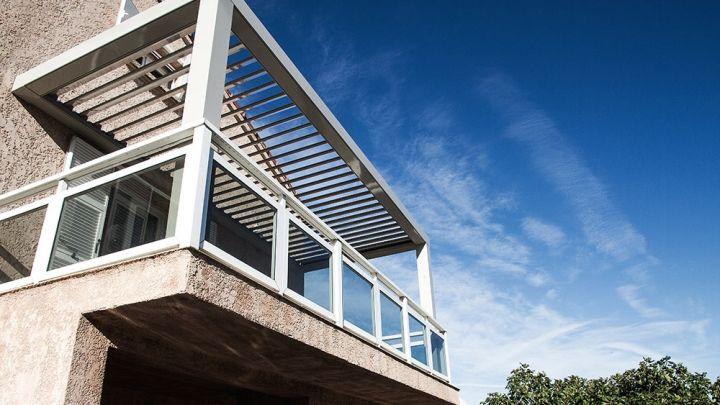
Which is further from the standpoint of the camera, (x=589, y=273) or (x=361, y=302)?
(x=589, y=273)

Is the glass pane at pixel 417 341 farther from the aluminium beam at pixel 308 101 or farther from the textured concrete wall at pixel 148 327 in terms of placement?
the textured concrete wall at pixel 148 327

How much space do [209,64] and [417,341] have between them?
19.0ft

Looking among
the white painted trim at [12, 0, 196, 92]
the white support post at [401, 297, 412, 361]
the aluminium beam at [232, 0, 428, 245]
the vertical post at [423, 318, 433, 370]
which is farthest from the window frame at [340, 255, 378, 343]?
the white painted trim at [12, 0, 196, 92]

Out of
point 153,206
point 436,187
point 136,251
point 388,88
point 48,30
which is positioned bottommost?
point 136,251

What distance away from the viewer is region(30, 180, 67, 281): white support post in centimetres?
443

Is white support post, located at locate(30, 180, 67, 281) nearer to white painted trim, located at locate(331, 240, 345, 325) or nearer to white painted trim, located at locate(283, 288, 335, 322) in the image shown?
white painted trim, located at locate(283, 288, 335, 322)

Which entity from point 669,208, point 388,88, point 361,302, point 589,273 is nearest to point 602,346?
point 589,273

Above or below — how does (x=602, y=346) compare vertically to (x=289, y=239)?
above

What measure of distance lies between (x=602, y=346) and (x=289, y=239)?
1690 inches

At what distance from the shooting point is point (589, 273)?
27859mm

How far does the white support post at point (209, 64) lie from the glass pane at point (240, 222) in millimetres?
703

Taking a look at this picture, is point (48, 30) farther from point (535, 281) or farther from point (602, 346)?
point (602, 346)

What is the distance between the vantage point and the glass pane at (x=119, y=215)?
4043mm

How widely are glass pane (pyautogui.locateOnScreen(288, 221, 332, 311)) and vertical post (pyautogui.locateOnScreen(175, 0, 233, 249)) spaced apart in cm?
147
